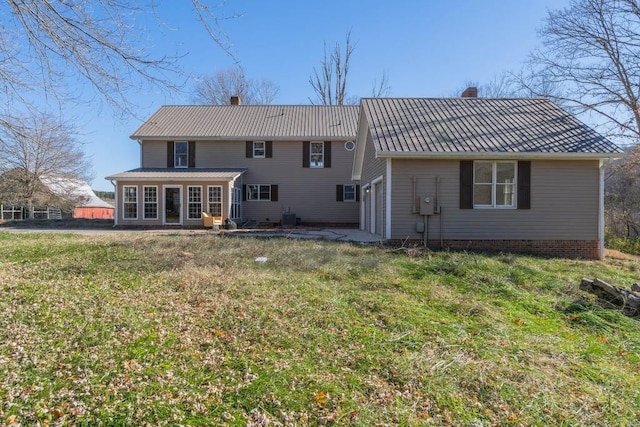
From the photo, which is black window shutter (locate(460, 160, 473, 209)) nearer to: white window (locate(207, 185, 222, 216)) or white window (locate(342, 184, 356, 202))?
white window (locate(342, 184, 356, 202))

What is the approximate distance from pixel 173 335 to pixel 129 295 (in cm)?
160

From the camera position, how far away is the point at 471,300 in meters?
5.18

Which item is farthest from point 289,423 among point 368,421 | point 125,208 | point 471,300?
point 125,208

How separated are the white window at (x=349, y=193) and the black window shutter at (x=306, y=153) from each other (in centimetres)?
230

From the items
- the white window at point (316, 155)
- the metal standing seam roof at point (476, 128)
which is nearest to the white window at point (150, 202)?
the white window at point (316, 155)

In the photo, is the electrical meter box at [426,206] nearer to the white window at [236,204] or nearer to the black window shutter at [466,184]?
the black window shutter at [466,184]

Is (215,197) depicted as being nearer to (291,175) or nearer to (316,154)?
(291,175)

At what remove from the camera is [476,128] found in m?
11.3

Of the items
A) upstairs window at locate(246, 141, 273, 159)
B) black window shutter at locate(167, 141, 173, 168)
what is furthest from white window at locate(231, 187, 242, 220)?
black window shutter at locate(167, 141, 173, 168)

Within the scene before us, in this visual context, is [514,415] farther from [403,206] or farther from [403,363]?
[403,206]

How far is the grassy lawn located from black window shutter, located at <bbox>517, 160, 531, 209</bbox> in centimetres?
480

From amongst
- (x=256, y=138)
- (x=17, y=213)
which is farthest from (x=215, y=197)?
(x=17, y=213)

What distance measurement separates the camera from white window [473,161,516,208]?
10.6 m

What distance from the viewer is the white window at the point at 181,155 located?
19844mm
